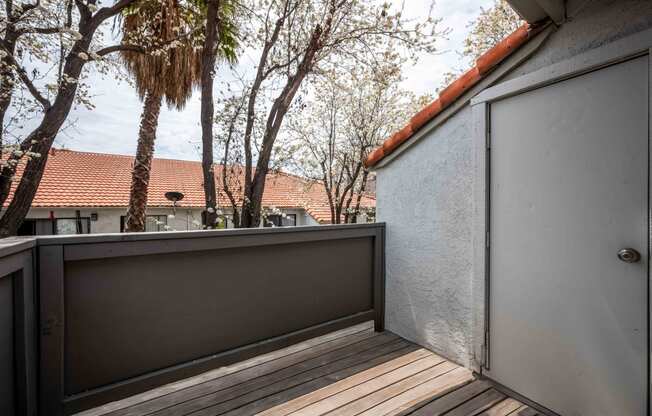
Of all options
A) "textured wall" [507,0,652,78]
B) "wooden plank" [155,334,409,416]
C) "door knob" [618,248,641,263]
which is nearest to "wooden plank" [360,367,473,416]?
"wooden plank" [155,334,409,416]

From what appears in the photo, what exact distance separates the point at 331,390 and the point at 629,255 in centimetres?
181

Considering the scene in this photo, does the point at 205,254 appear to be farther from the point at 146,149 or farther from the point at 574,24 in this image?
the point at 146,149

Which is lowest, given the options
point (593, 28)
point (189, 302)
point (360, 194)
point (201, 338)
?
point (201, 338)

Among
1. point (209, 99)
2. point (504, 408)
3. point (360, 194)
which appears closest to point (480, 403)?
point (504, 408)

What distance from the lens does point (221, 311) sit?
226 cm

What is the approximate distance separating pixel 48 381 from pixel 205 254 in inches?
38.9

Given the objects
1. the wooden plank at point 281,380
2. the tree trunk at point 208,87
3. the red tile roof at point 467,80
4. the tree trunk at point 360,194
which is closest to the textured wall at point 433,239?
the red tile roof at point 467,80

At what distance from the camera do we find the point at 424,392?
2.09m

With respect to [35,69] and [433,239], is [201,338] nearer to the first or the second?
[433,239]

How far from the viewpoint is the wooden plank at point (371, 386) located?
192 centimetres

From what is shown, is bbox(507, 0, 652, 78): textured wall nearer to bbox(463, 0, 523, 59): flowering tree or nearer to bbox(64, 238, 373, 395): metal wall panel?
bbox(64, 238, 373, 395): metal wall panel

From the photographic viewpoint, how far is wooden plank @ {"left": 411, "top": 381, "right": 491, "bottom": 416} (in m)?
1.90

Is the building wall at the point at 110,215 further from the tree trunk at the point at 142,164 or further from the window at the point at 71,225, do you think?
the tree trunk at the point at 142,164

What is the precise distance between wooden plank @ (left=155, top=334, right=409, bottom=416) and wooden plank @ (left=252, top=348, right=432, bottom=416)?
140 mm
